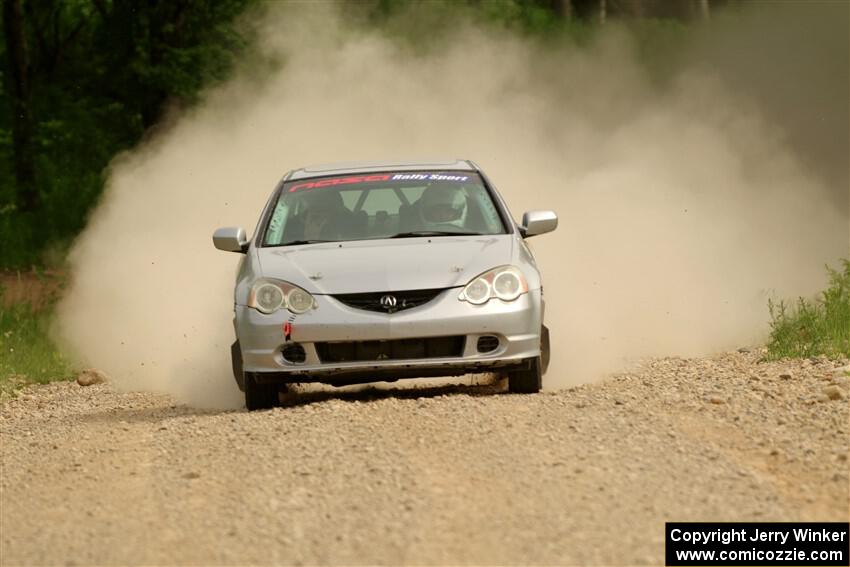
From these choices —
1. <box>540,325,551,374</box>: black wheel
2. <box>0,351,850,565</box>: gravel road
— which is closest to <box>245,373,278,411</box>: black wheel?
<box>0,351,850,565</box>: gravel road

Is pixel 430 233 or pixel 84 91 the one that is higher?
pixel 84 91

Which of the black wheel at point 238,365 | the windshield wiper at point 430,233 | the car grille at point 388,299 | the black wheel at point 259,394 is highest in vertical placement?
the windshield wiper at point 430,233

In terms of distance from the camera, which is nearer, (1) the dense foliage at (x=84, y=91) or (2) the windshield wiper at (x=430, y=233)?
(2) the windshield wiper at (x=430, y=233)

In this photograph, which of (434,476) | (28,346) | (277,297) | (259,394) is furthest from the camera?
(28,346)

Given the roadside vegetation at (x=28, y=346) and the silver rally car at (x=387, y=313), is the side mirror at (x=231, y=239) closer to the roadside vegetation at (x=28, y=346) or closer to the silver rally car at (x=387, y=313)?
the silver rally car at (x=387, y=313)

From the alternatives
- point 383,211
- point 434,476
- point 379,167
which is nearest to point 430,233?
point 383,211

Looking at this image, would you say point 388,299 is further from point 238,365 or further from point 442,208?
point 442,208

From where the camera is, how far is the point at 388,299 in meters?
10.6

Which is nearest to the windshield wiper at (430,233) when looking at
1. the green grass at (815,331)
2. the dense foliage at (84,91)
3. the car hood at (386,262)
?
the car hood at (386,262)

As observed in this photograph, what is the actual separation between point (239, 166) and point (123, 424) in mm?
12154

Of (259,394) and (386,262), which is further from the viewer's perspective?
(259,394)

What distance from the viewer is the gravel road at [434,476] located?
7.13 m

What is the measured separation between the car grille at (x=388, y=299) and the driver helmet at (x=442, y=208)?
1.09 metres

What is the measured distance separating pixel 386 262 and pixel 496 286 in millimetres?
665
